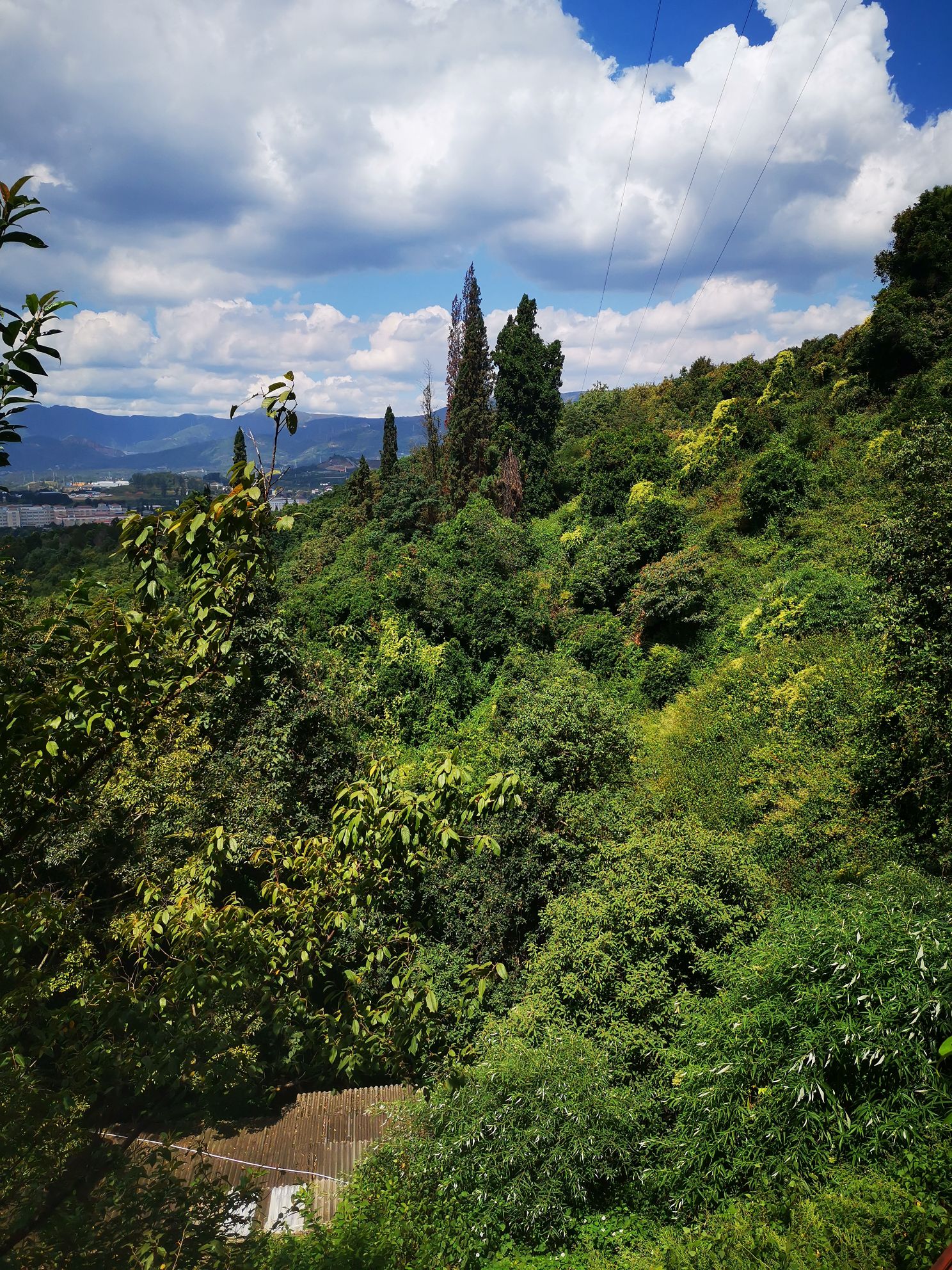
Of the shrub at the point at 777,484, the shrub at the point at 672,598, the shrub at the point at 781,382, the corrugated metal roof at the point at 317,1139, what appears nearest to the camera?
the corrugated metal roof at the point at 317,1139

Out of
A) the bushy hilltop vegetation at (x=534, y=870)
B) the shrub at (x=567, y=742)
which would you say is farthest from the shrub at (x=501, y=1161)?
the shrub at (x=567, y=742)

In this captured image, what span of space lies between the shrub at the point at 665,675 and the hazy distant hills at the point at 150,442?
7151cm

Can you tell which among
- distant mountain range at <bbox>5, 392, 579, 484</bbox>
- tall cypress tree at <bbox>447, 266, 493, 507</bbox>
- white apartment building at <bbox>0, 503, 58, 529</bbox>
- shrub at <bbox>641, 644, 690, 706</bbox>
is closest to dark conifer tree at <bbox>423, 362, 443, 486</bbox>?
tall cypress tree at <bbox>447, 266, 493, 507</bbox>

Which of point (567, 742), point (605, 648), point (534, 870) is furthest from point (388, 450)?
point (534, 870)

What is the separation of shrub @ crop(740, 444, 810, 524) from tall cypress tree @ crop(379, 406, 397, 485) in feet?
49.0

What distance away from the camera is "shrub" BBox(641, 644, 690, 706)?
14.3m

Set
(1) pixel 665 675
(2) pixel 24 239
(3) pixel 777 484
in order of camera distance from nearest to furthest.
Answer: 1. (2) pixel 24 239
2. (1) pixel 665 675
3. (3) pixel 777 484

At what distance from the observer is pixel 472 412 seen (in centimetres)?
2578

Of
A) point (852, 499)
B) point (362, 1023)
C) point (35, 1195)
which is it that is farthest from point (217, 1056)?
point (852, 499)

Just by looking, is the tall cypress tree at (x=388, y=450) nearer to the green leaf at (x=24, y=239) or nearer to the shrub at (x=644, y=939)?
the shrub at (x=644, y=939)

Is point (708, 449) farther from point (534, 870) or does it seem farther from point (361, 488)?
point (534, 870)

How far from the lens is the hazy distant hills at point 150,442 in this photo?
102812 millimetres

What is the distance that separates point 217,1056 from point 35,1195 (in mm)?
860

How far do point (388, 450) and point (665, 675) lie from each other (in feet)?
61.9
